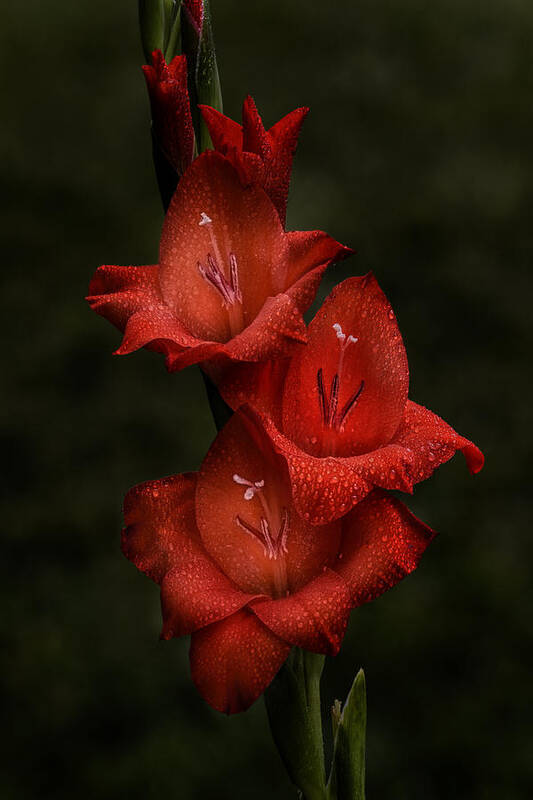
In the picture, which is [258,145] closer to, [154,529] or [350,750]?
[154,529]

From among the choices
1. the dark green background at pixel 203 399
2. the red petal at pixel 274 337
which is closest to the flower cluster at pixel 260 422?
the red petal at pixel 274 337

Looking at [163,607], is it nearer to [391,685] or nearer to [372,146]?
[391,685]

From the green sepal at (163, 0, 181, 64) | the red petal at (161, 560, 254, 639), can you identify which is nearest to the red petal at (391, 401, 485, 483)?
the red petal at (161, 560, 254, 639)

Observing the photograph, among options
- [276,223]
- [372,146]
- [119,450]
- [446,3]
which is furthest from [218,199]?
[446,3]

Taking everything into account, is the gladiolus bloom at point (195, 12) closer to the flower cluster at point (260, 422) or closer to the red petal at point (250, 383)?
the flower cluster at point (260, 422)

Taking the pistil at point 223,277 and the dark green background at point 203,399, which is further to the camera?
the dark green background at point 203,399

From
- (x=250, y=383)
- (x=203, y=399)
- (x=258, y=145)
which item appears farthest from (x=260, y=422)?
(x=203, y=399)
